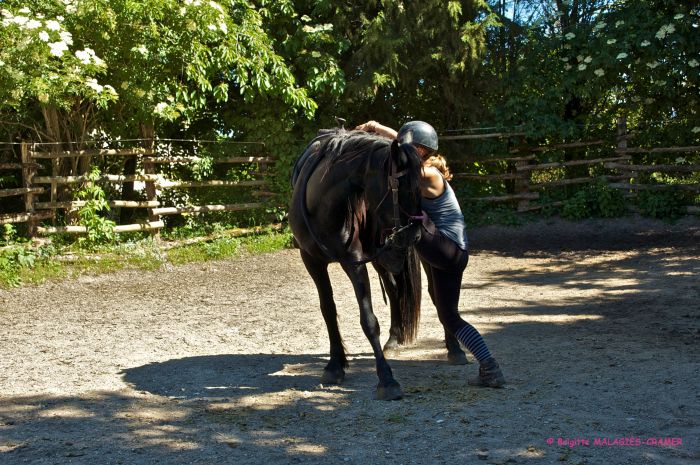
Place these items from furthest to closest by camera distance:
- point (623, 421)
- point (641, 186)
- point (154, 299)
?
point (641, 186) → point (154, 299) → point (623, 421)

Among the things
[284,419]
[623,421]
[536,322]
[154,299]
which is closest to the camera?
[623,421]

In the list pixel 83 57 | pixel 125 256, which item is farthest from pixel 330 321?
pixel 125 256

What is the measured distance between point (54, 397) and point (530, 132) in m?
11.2

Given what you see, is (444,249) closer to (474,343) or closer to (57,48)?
(474,343)

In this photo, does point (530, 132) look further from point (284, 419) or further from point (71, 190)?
point (284, 419)

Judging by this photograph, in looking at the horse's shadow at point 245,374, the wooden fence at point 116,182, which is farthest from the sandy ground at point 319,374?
the wooden fence at point 116,182

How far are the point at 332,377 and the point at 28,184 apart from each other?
7267 mm

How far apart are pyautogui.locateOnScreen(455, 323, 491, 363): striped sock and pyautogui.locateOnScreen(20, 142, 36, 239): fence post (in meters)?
7.67

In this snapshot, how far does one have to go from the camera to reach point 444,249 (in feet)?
15.7

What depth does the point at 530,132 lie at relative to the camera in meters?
14.3

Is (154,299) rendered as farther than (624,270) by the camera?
No

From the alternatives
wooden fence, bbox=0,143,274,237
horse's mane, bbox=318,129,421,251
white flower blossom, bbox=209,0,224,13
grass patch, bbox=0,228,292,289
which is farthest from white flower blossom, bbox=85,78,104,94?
horse's mane, bbox=318,129,421,251

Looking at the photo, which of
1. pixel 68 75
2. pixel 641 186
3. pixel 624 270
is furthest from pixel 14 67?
pixel 641 186

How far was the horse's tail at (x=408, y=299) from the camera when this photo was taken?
561cm
